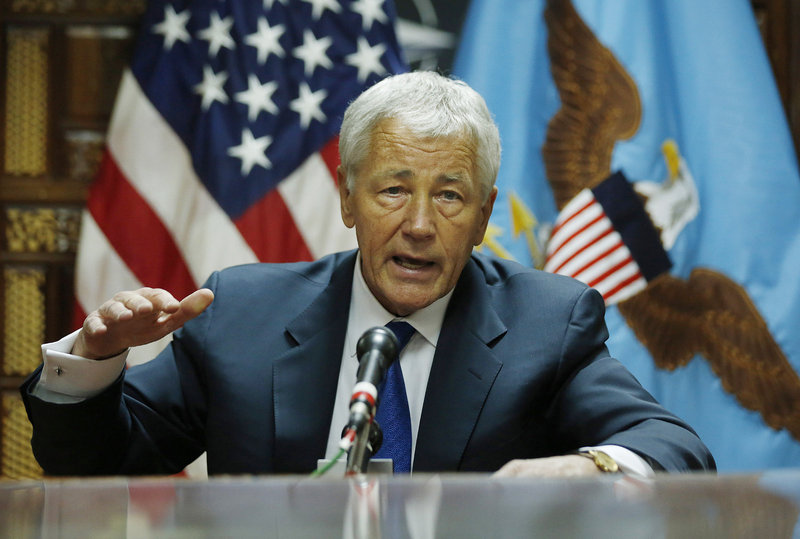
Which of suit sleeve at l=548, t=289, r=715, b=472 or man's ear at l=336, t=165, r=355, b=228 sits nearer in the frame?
suit sleeve at l=548, t=289, r=715, b=472

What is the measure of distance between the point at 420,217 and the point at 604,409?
0.56 meters

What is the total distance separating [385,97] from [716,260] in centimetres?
156

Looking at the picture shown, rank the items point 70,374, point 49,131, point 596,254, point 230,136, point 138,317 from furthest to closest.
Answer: point 49,131 < point 230,136 < point 596,254 < point 70,374 < point 138,317

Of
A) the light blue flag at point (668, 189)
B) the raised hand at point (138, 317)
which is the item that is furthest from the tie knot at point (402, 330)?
the light blue flag at point (668, 189)

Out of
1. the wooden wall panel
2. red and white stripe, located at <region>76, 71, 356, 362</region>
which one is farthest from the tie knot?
the wooden wall panel

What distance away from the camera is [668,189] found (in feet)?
10.0

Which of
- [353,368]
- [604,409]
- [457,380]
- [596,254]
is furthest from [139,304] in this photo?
[596,254]

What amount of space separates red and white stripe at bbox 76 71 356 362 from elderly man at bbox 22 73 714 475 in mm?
1116

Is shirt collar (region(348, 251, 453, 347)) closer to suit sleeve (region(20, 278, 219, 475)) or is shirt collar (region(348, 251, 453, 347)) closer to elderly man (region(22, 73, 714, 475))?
elderly man (region(22, 73, 714, 475))

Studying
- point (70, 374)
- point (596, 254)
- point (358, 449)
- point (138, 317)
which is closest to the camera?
point (358, 449)

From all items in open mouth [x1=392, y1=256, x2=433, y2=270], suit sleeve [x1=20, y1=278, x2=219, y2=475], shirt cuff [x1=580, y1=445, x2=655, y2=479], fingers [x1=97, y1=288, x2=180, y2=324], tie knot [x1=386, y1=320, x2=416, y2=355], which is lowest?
suit sleeve [x1=20, y1=278, x2=219, y2=475]

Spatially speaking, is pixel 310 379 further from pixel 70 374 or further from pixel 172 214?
pixel 172 214

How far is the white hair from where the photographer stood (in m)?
1.90

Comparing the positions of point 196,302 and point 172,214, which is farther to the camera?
point 172,214
